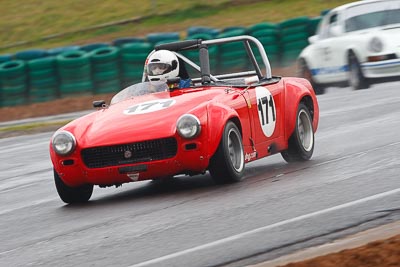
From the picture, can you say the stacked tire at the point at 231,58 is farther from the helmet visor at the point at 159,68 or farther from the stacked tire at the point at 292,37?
the helmet visor at the point at 159,68

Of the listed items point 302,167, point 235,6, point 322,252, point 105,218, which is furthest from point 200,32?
point 322,252

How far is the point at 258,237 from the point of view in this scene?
22.4ft

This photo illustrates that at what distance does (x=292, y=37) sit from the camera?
25.5 metres

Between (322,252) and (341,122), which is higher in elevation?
(322,252)

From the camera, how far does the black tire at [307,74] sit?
71.1ft

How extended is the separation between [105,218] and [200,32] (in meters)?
19.7

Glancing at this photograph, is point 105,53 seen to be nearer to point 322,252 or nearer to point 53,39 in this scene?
point 53,39

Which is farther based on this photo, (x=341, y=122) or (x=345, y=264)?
(x=341, y=122)

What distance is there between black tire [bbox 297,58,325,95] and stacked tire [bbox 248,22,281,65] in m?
3.17

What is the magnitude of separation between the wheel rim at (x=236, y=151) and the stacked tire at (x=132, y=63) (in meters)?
15.1

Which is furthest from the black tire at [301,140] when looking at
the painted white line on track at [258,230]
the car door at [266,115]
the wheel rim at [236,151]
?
the painted white line on track at [258,230]

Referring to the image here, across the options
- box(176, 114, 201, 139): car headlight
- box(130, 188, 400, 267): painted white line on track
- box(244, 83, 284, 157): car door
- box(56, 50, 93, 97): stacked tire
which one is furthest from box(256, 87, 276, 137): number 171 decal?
box(56, 50, 93, 97): stacked tire

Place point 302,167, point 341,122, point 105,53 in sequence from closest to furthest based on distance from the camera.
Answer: point 302,167, point 341,122, point 105,53

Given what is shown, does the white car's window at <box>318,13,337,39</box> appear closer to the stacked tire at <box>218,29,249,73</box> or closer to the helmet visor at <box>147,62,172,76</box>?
the stacked tire at <box>218,29,249,73</box>
